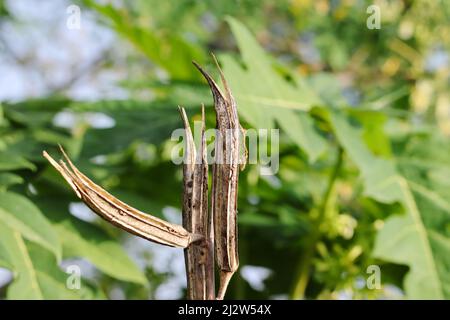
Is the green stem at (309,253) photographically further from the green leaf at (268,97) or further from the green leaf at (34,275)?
the green leaf at (34,275)

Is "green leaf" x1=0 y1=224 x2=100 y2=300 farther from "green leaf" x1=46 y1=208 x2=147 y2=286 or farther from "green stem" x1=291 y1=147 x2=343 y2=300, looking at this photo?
"green stem" x1=291 y1=147 x2=343 y2=300

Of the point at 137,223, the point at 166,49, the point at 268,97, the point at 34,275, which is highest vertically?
the point at 166,49

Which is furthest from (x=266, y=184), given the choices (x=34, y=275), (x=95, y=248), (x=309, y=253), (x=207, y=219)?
(x=207, y=219)

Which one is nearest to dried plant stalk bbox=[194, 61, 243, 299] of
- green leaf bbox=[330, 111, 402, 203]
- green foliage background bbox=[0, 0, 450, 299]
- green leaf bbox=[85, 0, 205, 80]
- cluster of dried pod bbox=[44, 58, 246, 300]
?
cluster of dried pod bbox=[44, 58, 246, 300]

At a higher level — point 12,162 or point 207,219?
point 12,162

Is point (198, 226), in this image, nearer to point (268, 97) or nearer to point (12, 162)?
point (12, 162)
